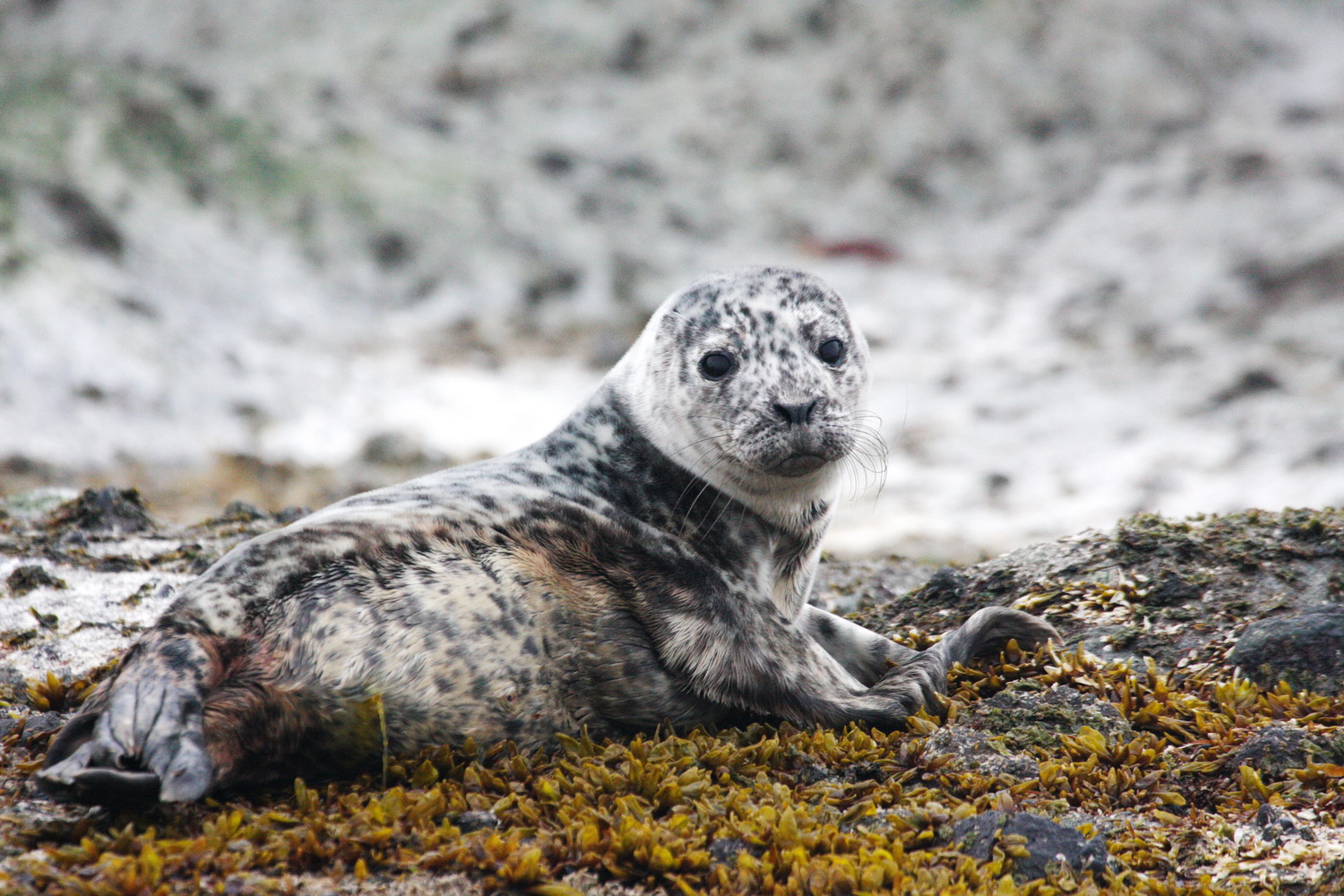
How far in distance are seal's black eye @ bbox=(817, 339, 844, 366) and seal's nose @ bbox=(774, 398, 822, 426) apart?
16.0 inches

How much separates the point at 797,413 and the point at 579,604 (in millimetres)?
975

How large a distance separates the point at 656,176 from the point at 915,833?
11.9m

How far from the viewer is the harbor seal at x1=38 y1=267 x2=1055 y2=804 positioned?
3.37 m

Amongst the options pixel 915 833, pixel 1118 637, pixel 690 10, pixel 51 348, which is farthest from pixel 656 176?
pixel 915 833

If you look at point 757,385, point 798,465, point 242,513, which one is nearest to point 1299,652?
point 798,465

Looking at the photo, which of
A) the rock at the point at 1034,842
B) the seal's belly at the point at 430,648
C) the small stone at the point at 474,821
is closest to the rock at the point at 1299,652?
the rock at the point at 1034,842

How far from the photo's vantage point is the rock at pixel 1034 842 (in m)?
3.15

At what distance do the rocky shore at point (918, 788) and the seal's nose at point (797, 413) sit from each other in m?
1.02

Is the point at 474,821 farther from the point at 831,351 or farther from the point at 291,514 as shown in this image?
the point at 291,514

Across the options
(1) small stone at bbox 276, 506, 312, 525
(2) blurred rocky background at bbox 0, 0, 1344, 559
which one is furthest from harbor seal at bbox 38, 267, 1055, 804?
(2) blurred rocky background at bbox 0, 0, 1344, 559

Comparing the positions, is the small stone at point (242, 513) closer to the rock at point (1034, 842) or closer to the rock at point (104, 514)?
the rock at point (104, 514)

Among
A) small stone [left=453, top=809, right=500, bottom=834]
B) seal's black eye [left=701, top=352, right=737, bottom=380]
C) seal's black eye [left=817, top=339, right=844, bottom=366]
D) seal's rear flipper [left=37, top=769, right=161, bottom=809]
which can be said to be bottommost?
seal's rear flipper [left=37, top=769, right=161, bottom=809]

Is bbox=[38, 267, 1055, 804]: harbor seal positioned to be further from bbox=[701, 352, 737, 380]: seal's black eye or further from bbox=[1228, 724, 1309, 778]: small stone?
bbox=[1228, 724, 1309, 778]: small stone

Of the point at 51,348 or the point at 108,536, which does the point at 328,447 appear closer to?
the point at 51,348
